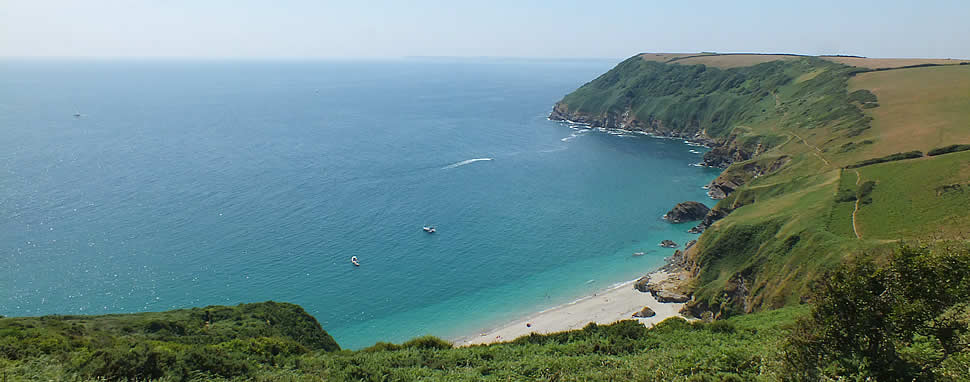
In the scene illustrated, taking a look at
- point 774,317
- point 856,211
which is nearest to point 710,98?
point 856,211

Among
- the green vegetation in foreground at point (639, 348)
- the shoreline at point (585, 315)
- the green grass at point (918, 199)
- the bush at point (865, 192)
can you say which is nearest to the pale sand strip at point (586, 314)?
the shoreline at point (585, 315)

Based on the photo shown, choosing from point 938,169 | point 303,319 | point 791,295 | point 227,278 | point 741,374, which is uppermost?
point 938,169

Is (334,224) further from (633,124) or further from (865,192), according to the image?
(633,124)

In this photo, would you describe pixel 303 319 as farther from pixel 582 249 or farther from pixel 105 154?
pixel 105 154

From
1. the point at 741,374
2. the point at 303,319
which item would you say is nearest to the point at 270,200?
the point at 303,319

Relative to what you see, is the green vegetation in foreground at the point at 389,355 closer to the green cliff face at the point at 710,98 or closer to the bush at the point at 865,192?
the bush at the point at 865,192
